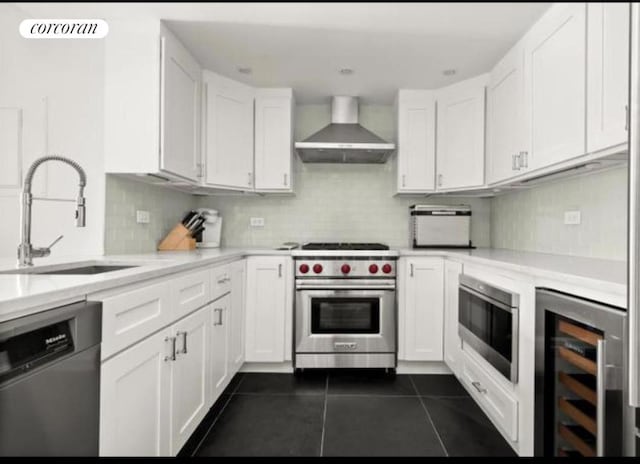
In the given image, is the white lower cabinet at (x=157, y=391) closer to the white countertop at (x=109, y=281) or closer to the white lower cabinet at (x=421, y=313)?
the white countertop at (x=109, y=281)

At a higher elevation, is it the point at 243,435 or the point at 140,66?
the point at 140,66

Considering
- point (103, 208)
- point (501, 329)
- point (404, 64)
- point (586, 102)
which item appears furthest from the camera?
point (404, 64)

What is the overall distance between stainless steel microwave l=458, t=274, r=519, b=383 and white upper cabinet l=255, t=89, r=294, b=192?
5.27 ft

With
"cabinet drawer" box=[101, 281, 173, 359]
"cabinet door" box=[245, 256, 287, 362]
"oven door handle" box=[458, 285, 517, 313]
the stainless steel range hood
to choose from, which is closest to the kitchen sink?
"cabinet drawer" box=[101, 281, 173, 359]

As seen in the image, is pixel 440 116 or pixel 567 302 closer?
pixel 567 302

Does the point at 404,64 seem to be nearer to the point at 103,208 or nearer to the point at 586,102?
the point at 586,102

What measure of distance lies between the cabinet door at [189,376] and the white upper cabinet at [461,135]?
2.10 metres

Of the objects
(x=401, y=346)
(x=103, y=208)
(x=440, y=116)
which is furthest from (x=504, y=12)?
(x=103, y=208)

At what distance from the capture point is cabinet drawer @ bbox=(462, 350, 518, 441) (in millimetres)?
1662

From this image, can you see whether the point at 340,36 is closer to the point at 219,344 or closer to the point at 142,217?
the point at 142,217

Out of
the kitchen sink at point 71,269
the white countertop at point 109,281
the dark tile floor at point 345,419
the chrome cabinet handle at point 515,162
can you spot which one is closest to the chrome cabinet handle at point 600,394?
the white countertop at point 109,281

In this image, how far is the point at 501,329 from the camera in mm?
1802

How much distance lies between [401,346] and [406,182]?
131 cm

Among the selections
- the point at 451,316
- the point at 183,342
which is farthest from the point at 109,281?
the point at 451,316
